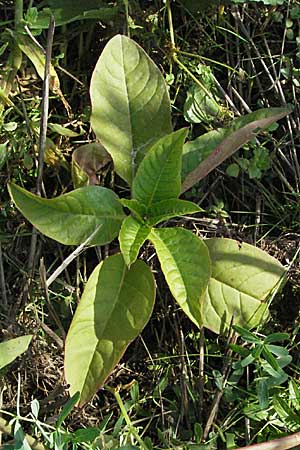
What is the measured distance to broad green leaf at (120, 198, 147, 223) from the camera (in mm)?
1649

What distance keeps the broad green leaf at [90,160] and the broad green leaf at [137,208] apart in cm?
17

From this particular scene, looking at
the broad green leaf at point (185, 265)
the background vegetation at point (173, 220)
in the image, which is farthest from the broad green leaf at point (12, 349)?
the broad green leaf at point (185, 265)

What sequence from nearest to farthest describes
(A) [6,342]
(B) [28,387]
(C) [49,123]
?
1. (A) [6,342]
2. (B) [28,387]
3. (C) [49,123]

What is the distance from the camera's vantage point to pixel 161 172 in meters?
1.61

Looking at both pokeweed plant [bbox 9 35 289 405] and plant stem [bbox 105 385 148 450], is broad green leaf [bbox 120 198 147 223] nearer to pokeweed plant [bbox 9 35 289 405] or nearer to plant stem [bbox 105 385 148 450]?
pokeweed plant [bbox 9 35 289 405]

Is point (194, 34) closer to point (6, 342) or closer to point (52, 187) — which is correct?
point (52, 187)

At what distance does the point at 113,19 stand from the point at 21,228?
0.59 metres

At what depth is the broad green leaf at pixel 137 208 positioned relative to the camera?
1.65m

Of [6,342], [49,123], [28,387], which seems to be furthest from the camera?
[49,123]

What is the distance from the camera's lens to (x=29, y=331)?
5.79ft

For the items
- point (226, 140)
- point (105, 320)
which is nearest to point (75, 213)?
point (105, 320)

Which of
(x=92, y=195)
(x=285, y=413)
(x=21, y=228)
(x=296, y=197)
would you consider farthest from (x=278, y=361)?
(x=21, y=228)

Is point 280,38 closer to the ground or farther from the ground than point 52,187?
farther from the ground

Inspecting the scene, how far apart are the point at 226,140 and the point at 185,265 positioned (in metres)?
0.30
